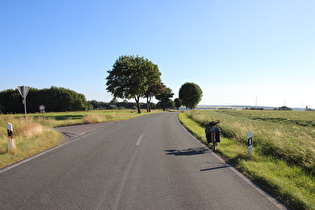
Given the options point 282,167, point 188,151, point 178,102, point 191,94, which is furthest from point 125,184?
point 178,102

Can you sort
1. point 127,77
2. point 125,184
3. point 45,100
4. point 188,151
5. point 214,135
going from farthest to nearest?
point 45,100, point 127,77, point 214,135, point 188,151, point 125,184

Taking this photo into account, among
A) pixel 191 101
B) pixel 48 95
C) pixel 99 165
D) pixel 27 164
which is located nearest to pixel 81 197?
pixel 99 165

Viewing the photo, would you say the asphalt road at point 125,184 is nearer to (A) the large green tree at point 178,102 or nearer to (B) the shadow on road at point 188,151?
(B) the shadow on road at point 188,151

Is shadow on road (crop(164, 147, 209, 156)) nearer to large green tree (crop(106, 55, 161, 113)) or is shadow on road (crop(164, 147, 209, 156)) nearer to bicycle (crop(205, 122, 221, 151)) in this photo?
bicycle (crop(205, 122, 221, 151))

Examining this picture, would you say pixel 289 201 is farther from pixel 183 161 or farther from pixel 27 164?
pixel 27 164

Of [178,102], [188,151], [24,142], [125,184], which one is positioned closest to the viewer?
[125,184]

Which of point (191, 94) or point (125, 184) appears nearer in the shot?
point (125, 184)

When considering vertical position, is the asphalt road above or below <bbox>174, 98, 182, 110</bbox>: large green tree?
below

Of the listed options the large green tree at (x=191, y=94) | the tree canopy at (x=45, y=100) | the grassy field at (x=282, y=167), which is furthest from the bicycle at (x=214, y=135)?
the large green tree at (x=191, y=94)

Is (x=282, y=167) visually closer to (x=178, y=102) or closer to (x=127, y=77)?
(x=127, y=77)

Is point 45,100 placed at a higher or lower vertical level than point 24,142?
higher

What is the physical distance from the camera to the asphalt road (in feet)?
11.5

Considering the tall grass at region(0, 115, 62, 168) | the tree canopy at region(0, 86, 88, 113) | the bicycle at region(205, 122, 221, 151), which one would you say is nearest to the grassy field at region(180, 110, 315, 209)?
the bicycle at region(205, 122, 221, 151)

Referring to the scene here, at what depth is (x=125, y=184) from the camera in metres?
4.33
